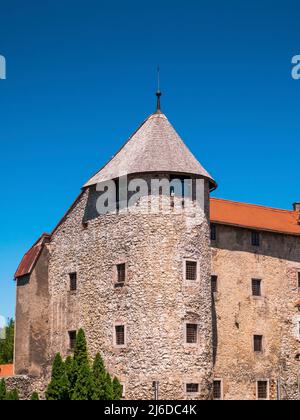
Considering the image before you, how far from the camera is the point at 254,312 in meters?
50.1

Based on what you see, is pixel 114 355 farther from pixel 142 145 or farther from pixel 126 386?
pixel 142 145

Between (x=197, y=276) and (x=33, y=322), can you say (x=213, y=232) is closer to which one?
(x=197, y=276)

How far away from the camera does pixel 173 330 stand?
140 ft

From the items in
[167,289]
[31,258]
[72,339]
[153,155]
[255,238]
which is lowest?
[72,339]

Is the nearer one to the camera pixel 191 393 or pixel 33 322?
pixel 191 393

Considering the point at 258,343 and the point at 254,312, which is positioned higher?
the point at 254,312

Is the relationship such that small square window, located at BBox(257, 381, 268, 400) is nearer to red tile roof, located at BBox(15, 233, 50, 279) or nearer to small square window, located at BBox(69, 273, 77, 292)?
small square window, located at BBox(69, 273, 77, 292)

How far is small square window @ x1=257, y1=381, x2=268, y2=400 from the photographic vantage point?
4928 cm

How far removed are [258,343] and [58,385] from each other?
1314 cm

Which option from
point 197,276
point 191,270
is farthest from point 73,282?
point 197,276

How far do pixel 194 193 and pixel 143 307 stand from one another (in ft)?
21.7

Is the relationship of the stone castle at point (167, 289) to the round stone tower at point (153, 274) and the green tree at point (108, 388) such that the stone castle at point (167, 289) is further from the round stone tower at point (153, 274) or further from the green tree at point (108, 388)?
the green tree at point (108, 388)

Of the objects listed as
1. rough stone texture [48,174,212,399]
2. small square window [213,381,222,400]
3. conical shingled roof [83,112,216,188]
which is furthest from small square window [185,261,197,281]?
small square window [213,381,222,400]

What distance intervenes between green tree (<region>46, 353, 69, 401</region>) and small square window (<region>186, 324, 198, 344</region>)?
6.49 m
